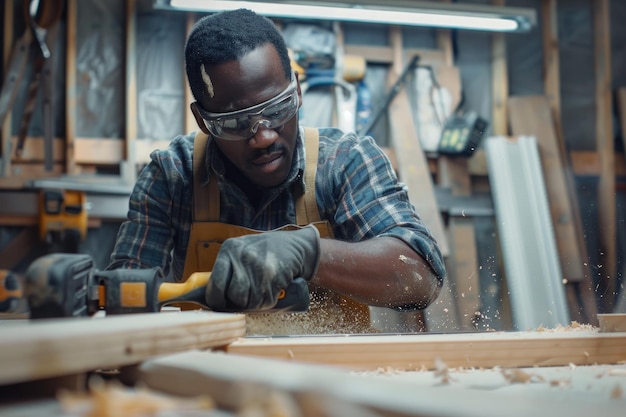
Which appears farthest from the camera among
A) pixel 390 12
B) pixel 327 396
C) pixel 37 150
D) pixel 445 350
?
pixel 37 150

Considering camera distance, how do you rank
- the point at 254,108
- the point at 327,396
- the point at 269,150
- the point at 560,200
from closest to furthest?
the point at 327,396
the point at 254,108
the point at 269,150
the point at 560,200

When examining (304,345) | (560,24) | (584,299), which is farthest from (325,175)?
(560,24)

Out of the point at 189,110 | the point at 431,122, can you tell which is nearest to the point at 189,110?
the point at 189,110

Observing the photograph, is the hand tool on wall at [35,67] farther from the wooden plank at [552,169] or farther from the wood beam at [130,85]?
the wooden plank at [552,169]

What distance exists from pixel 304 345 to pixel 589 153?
4164 mm

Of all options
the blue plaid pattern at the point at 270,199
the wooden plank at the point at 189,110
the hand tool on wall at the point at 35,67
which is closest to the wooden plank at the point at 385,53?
the wooden plank at the point at 189,110

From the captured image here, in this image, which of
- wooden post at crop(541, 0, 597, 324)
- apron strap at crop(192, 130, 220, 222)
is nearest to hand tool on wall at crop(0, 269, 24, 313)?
apron strap at crop(192, 130, 220, 222)

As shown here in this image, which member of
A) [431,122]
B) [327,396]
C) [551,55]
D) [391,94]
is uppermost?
[551,55]

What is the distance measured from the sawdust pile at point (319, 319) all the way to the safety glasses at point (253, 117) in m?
0.59

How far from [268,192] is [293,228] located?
17 cm

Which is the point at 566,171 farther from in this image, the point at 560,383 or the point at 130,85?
the point at 560,383

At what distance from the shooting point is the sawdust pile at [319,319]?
7.46 ft

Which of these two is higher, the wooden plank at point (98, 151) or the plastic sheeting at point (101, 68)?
the plastic sheeting at point (101, 68)

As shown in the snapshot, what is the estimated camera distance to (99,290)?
1.53 metres
